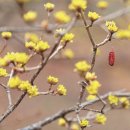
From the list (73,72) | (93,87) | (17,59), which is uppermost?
(17,59)

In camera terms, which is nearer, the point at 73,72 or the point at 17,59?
the point at 17,59

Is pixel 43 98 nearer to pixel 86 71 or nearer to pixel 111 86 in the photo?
pixel 111 86

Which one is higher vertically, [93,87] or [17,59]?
[17,59]

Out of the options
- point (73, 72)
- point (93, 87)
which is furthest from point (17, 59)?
point (73, 72)

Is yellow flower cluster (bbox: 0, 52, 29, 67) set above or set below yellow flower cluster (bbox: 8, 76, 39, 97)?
above

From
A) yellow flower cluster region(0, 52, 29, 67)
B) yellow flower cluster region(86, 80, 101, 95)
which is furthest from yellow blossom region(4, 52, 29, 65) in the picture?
yellow flower cluster region(86, 80, 101, 95)

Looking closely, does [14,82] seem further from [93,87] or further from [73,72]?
[73,72]

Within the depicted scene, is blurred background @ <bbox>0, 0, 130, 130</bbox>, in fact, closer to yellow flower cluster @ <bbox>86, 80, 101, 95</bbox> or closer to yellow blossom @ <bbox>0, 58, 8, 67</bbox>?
yellow blossom @ <bbox>0, 58, 8, 67</bbox>

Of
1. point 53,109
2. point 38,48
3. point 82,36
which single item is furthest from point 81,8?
point 82,36

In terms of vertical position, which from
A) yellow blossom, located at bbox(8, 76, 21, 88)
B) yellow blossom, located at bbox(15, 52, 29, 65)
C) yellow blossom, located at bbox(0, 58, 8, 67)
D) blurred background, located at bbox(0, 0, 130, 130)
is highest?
yellow blossom, located at bbox(15, 52, 29, 65)

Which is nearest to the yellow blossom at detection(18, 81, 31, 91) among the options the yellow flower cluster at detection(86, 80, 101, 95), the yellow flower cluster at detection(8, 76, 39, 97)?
the yellow flower cluster at detection(8, 76, 39, 97)

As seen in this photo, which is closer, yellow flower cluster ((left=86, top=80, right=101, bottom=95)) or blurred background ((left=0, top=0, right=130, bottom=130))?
yellow flower cluster ((left=86, top=80, right=101, bottom=95))

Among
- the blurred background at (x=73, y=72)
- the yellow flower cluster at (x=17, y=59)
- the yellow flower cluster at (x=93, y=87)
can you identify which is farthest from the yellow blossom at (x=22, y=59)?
the blurred background at (x=73, y=72)
